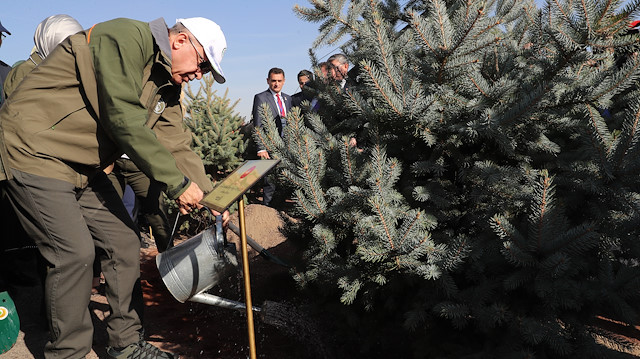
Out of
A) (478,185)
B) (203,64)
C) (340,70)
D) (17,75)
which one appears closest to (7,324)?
(17,75)

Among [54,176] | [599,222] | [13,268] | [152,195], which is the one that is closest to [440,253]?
[599,222]

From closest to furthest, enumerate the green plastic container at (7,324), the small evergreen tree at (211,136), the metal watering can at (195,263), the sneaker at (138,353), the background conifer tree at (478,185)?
the background conifer tree at (478,185), the metal watering can at (195,263), the sneaker at (138,353), the green plastic container at (7,324), the small evergreen tree at (211,136)

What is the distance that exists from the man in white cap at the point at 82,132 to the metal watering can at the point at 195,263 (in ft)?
0.79

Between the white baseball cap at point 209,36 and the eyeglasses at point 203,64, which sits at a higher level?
the white baseball cap at point 209,36

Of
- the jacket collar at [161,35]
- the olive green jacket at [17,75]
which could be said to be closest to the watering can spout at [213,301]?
the jacket collar at [161,35]

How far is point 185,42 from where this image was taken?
Result: 2.31 metres

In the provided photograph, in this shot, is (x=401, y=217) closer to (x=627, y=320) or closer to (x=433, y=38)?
(x=433, y=38)

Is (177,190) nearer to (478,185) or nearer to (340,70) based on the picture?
(340,70)

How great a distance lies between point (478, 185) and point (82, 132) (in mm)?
1927

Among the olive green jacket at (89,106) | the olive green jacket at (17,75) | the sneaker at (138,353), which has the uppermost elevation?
the olive green jacket at (17,75)

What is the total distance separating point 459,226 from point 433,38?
0.98 metres

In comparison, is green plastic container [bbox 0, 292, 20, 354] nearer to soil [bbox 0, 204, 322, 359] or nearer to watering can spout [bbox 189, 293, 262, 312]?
soil [bbox 0, 204, 322, 359]

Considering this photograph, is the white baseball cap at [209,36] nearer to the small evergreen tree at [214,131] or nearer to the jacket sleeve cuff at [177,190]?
the jacket sleeve cuff at [177,190]

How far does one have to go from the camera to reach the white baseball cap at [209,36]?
2.26 m
